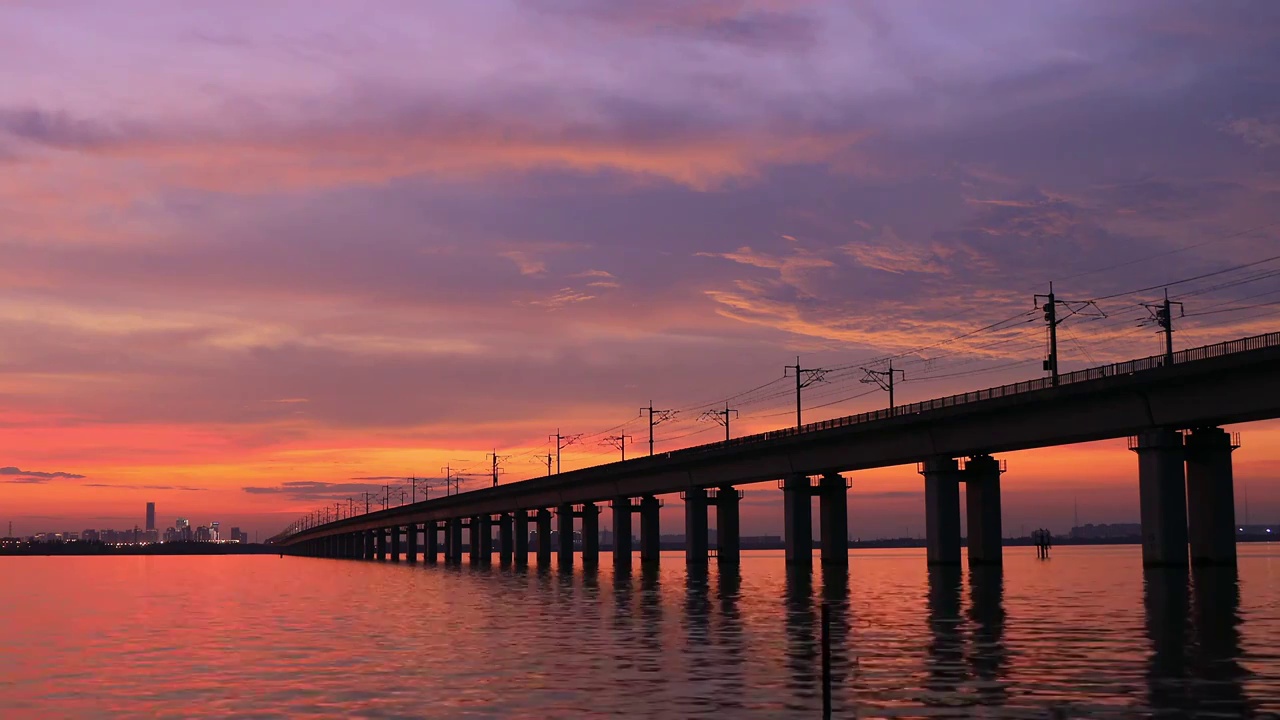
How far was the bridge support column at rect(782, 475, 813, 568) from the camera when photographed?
130 m

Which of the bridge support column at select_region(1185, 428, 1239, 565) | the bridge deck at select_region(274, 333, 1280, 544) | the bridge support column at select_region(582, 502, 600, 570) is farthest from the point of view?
the bridge support column at select_region(582, 502, 600, 570)

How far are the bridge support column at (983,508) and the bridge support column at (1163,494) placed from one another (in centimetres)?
2029

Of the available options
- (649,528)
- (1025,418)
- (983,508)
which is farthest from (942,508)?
(649,528)

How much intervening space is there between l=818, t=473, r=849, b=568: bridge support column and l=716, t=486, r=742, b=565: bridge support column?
2288 cm

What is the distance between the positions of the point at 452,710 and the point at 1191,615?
31.5 m

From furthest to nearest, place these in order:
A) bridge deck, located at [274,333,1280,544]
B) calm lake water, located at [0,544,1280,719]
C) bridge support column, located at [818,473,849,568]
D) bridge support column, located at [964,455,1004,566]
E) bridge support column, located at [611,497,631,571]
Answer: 1. bridge support column, located at [611,497,631,571]
2. bridge support column, located at [818,473,849,568]
3. bridge support column, located at [964,455,1004,566]
4. bridge deck, located at [274,333,1280,544]
5. calm lake water, located at [0,544,1280,719]

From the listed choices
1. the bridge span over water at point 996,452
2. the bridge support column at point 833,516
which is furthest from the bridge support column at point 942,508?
the bridge support column at point 833,516

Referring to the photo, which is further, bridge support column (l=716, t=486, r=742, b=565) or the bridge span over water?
bridge support column (l=716, t=486, r=742, b=565)

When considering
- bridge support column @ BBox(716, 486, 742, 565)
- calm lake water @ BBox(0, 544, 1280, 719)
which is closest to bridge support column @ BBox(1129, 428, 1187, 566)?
calm lake water @ BBox(0, 544, 1280, 719)

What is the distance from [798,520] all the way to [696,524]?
2474 centimetres

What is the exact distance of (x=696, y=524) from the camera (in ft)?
506

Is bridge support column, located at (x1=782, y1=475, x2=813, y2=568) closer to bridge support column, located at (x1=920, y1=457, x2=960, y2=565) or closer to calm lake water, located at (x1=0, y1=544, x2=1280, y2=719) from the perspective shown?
bridge support column, located at (x1=920, y1=457, x2=960, y2=565)

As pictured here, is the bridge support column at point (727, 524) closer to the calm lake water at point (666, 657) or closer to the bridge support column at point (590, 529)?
the bridge support column at point (590, 529)

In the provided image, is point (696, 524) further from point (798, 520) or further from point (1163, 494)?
point (1163, 494)
